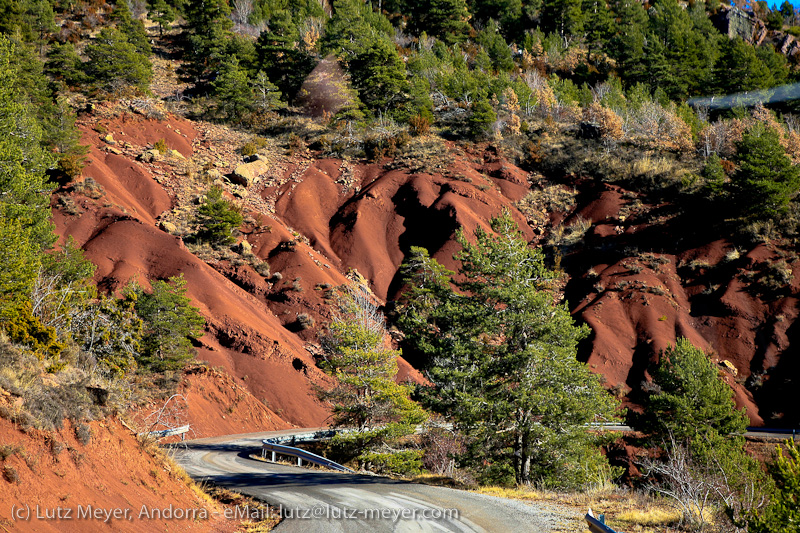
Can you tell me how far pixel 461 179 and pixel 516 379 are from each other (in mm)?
40814

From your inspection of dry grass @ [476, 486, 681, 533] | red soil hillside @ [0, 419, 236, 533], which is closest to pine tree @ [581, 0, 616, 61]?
dry grass @ [476, 486, 681, 533]

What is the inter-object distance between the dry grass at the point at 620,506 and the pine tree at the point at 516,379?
3.24 m

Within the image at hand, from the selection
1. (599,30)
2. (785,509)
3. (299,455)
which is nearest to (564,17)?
(599,30)

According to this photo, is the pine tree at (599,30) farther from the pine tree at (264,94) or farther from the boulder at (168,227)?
the boulder at (168,227)

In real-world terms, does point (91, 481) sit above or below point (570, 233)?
above

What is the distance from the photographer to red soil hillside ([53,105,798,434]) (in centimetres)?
3709

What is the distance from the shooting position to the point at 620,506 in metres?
11.2

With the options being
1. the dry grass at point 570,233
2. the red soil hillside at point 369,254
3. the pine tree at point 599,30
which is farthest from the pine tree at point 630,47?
the dry grass at point 570,233

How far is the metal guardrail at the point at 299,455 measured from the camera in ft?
62.3

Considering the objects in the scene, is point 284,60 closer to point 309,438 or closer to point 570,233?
point 570,233

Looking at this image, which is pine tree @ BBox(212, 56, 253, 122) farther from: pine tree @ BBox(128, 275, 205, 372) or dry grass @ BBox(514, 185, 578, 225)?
pine tree @ BBox(128, 275, 205, 372)

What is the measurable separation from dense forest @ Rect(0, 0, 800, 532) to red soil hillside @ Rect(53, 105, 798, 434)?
44.3 inches

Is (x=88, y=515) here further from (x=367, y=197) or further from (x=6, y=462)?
(x=367, y=197)

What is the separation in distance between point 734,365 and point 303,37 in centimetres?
6738
